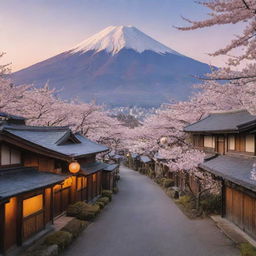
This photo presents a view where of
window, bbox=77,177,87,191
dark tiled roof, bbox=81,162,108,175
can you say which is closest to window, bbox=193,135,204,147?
dark tiled roof, bbox=81,162,108,175

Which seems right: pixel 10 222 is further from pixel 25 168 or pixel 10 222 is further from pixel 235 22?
pixel 235 22

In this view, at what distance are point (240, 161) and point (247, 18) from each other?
8.07 metres

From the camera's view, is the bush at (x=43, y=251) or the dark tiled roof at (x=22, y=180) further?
the bush at (x=43, y=251)

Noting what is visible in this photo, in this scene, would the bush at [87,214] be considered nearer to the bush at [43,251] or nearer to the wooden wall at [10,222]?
the bush at [43,251]

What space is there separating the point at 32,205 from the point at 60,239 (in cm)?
187

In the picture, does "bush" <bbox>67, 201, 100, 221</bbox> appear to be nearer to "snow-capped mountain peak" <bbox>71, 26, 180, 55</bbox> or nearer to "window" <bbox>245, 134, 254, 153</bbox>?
"window" <bbox>245, 134, 254, 153</bbox>

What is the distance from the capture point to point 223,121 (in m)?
16.8

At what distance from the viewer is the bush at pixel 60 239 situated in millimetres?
9523

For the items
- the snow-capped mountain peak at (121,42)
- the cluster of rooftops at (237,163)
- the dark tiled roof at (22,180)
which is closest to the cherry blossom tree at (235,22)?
the cluster of rooftops at (237,163)

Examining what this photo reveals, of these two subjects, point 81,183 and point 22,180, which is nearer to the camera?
point 22,180

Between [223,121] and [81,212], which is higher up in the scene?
[223,121]

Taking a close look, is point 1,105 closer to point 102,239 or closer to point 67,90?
point 102,239

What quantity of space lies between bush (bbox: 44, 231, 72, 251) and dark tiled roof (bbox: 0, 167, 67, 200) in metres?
2.07

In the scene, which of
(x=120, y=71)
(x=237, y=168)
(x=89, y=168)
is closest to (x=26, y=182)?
(x=89, y=168)
